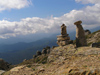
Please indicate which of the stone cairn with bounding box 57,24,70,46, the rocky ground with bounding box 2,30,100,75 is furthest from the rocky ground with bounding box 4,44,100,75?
the stone cairn with bounding box 57,24,70,46

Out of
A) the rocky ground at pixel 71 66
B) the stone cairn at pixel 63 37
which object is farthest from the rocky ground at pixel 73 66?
the stone cairn at pixel 63 37

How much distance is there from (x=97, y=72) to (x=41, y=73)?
6740 millimetres

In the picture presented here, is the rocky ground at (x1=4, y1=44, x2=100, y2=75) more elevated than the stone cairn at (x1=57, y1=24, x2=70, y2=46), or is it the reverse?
the stone cairn at (x1=57, y1=24, x2=70, y2=46)

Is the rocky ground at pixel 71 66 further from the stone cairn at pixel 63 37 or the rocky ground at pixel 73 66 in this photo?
the stone cairn at pixel 63 37

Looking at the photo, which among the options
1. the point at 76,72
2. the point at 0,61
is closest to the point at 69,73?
the point at 76,72

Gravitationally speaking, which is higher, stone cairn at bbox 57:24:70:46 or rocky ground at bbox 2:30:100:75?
stone cairn at bbox 57:24:70:46

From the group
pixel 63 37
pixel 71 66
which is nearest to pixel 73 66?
pixel 71 66

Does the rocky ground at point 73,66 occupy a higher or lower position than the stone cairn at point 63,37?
lower

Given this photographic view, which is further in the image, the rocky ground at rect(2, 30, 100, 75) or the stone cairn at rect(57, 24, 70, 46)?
the stone cairn at rect(57, 24, 70, 46)

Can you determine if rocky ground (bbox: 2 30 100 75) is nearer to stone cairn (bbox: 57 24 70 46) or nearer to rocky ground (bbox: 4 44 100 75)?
rocky ground (bbox: 4 44 100 75)

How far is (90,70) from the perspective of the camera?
334 inches

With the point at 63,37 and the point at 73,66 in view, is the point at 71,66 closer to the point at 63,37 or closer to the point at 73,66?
the point at 73,66

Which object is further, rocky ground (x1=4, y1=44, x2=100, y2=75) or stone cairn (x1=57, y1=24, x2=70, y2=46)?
stone cairn (x1=57, y1=24, x2=70, y2=46)

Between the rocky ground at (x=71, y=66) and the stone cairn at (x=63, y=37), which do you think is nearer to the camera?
the rocky ground at (x=71, y=66)
